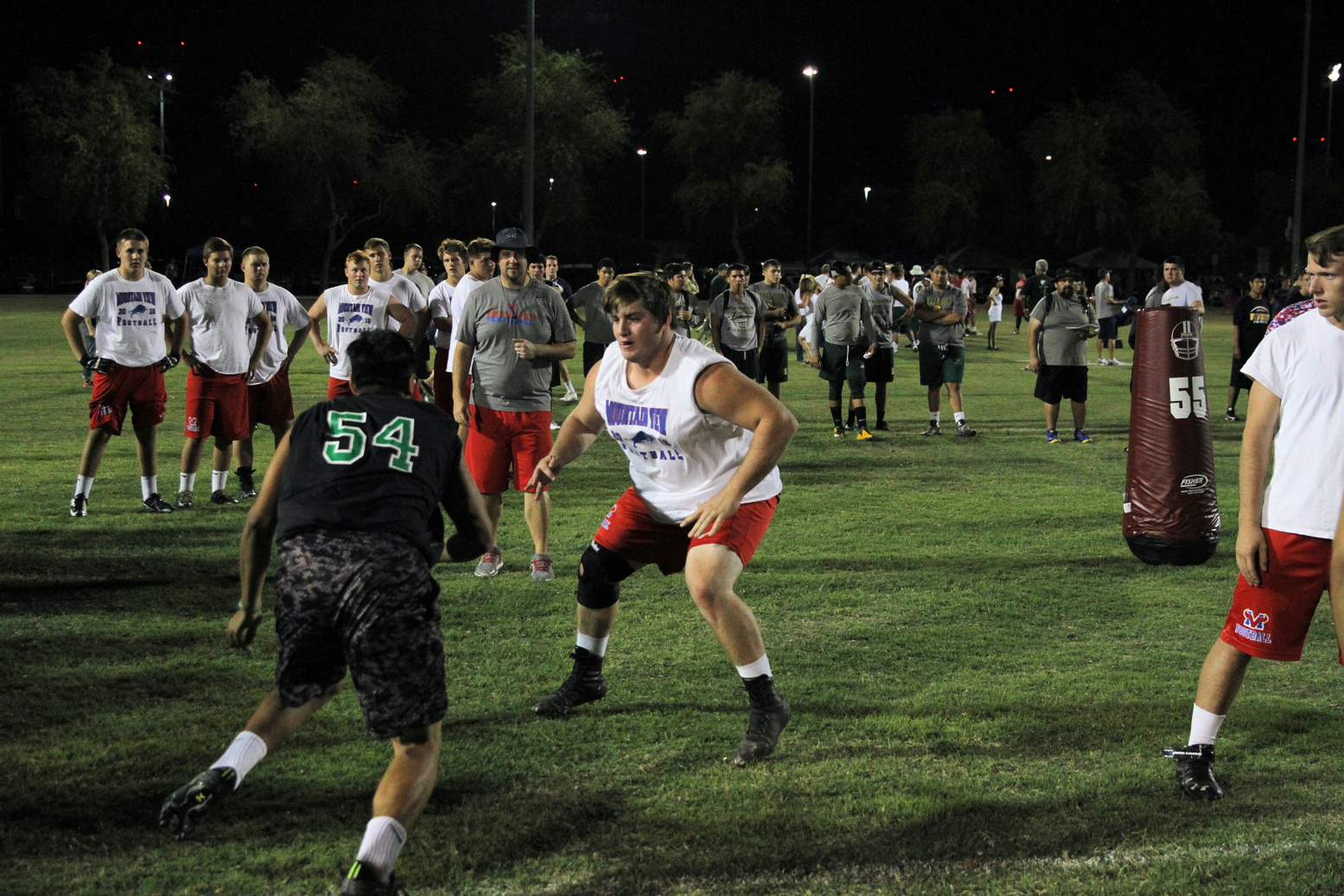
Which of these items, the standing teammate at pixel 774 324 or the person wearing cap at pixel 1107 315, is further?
the person wearing cap at pixel 1107 315

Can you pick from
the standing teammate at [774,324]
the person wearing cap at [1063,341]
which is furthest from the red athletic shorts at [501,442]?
the person wearing cap at [1063,341]

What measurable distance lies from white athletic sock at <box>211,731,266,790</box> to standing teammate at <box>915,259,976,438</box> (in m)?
11.2

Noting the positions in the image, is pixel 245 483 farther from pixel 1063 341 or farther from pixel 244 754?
pixel 1063 341

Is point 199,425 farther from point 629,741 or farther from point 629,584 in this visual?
point 629,741

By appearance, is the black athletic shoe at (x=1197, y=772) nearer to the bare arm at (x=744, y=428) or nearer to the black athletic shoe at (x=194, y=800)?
the bare arm at (x=744, y=428)

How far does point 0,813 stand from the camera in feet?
13.4

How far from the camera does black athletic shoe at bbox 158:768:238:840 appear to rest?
3639mm

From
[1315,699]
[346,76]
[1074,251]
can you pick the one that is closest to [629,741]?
[1315,699]

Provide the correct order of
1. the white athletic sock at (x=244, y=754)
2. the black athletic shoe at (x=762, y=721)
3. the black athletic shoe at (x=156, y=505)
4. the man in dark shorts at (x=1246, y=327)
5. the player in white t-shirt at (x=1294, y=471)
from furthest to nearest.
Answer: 1. the man in dark shorts at (x=1246, y=327)
2. the black athletic shoe at (x=156, y=505)
3. the black athletic shoe at (x=762, y=721)
4. the player in white t-shirt at (x=1294, y=471)
5. the white athletic sock at (x=244, y=754)

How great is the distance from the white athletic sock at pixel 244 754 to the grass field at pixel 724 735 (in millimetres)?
299

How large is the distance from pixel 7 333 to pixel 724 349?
24.3 m

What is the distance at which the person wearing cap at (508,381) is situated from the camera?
7449 mm

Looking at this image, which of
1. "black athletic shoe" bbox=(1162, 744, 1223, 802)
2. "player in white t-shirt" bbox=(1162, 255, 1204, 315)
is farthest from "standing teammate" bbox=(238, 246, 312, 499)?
"player in white t-shirt" bbox=(1162, 255, 1204, 315)

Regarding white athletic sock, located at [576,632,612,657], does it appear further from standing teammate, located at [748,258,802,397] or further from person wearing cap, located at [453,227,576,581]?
standing teammate, located at [748,258,802,397]
